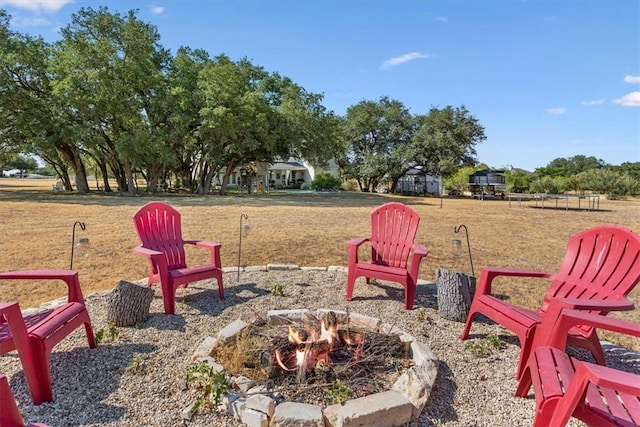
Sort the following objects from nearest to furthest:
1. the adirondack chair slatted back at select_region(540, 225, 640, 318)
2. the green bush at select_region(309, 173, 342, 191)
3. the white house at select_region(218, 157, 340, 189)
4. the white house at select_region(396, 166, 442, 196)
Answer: the adirondack chair slatted back at select_region(540, 225, 640, 318)
the white house at select_region(396, 166, 442, 196)
the green bush at select_region(309, 173, 342, 191)
the white house at select_region(218, 157, 340, 189)

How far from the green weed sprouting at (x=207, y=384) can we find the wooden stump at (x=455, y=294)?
6.47ft

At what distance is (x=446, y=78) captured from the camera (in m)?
15.1

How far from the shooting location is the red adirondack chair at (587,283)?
7.46 ft

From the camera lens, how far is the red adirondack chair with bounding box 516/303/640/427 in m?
1.29

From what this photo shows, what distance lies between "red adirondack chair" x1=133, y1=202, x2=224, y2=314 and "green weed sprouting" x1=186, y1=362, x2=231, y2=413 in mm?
1183

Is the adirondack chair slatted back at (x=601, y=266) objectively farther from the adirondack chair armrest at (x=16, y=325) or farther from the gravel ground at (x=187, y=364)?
the adirondack chair armrest at (x=16, y=325)

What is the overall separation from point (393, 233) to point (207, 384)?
2.38 metres

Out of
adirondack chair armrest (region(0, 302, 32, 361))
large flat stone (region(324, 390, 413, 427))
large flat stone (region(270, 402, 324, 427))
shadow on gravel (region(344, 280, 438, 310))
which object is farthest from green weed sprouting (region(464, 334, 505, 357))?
adirondack chair armrest (region(0, 302, 32, 361))

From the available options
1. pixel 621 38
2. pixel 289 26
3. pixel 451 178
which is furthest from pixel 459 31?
pixel 451 178

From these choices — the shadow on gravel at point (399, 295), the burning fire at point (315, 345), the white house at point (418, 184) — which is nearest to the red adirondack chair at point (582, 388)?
the burning fire at point (315, 345)

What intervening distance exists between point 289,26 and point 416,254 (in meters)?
8.25

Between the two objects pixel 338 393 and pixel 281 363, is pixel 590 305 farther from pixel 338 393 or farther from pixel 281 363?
pixel 281 363

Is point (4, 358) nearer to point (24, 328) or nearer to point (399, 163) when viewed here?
point (24, 328)

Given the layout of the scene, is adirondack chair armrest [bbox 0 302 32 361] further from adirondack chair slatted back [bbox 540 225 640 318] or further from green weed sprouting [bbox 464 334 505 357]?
adirondack chair slatted back [bbox 540 225 640 318]
